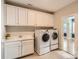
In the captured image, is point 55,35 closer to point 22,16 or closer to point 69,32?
point 69,32

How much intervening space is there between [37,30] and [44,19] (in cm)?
86

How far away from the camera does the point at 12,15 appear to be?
3.12 metres

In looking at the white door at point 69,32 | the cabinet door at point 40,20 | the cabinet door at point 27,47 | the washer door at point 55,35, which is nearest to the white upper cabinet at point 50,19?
the cabinet door at point 40,20

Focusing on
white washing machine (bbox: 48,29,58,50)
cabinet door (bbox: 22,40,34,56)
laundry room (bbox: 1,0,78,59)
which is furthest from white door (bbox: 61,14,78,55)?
cabinet door (bbox: 22,40,34,56)

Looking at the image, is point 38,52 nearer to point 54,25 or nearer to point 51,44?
point 51,44

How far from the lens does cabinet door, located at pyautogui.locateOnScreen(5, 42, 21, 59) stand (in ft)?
9.01

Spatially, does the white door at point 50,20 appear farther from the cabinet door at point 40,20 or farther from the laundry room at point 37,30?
the cabinet door at point 40,20

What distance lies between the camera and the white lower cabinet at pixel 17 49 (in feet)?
9.07

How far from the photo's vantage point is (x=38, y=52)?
3.63 metres

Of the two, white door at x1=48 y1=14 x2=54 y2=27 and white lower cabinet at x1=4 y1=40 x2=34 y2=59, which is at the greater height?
white door at x1=48 y1=14 x2=54 y2=27

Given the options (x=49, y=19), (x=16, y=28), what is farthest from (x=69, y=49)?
(x=16, y=28)

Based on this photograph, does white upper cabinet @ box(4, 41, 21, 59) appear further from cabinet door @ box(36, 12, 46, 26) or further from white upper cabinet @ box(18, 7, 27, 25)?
cabinet door @ box(36, 12, 46, 26)

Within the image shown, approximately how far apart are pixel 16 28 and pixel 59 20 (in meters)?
2.55

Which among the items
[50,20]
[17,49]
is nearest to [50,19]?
[50,20]
